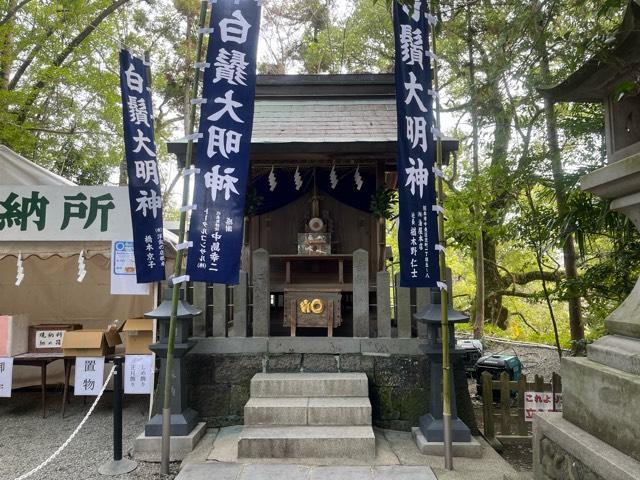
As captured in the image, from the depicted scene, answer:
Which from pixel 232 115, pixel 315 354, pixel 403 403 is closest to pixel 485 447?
pixel 403 403

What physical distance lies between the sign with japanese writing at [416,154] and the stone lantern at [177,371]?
2808 millimetres

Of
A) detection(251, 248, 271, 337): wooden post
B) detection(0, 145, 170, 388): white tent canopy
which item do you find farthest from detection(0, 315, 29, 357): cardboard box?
detection(251, 248, 271, 337): wooden post

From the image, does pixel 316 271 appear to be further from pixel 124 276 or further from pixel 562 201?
pixel 562 201

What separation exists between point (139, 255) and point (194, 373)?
5.79 ft

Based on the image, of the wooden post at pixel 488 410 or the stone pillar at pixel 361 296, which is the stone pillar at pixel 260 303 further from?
the wooden post at pixel 488 410

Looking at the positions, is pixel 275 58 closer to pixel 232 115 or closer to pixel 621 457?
pixel 232 115

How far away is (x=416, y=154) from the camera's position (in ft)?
14.8

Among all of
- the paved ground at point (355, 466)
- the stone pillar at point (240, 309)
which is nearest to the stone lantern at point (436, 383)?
the paved ground at point (355, 466)

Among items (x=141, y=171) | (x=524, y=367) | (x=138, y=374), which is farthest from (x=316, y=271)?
(x=524, y=367)

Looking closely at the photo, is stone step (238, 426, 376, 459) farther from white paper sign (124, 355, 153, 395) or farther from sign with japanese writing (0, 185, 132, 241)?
sign with japanese writing (0, 185, 132, 241)

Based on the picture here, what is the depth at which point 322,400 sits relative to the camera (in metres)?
4.99

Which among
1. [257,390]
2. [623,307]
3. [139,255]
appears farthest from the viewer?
[139,255]

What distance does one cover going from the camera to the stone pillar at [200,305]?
561cm

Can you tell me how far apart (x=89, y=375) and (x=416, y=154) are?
582 cm
